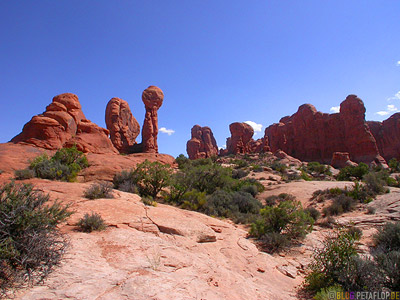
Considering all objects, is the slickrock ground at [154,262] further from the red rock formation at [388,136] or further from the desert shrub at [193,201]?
the red rock formation at [388,136]

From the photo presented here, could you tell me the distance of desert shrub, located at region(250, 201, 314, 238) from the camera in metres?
8.69

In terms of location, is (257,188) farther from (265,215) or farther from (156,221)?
(156,221)

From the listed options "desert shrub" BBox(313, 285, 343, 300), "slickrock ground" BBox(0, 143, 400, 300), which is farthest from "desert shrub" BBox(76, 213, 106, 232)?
"desert shrub" BBox(313, 285, 343, 300)

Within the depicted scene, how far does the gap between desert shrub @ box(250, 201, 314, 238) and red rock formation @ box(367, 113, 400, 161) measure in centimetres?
6088

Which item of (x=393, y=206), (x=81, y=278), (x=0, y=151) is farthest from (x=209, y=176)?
(x=81, y=278)

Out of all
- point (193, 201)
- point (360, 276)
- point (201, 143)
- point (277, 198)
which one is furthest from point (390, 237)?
point (201, 143)

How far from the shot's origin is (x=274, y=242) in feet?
25.9

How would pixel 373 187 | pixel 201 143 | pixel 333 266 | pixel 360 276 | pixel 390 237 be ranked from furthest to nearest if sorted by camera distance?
pixel 201 143 < pixel 373 187 < pixel 390 237 < pixel 333 266 < pixel 360 276

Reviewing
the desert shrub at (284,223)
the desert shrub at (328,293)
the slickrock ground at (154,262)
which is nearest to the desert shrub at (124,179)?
the slickrock ground at (154,262)

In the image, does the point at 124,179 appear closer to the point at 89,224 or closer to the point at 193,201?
the point at 193,201

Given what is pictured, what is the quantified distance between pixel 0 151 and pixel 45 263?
14359 mm

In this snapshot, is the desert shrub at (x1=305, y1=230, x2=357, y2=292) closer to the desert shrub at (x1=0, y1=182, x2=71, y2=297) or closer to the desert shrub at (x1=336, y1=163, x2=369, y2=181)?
the desert shrub at (x1=0, y1=182, x2=71, y2=297)

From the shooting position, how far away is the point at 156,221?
675cm

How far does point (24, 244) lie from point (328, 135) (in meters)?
59.3
